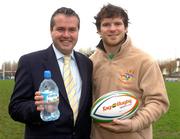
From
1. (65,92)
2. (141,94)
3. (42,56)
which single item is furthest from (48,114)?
(141,94)

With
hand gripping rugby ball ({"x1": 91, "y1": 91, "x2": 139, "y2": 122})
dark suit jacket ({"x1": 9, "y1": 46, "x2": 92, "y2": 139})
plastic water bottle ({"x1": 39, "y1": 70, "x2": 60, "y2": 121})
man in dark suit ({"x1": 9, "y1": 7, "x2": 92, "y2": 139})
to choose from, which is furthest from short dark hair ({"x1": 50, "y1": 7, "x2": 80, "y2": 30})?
hand gripping rugby ball ({"x1": 91, "y1": 91, "x2": 139, "y2": 122})

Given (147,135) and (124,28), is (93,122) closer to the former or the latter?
(147,135)

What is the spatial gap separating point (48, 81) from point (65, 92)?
9.7 inches

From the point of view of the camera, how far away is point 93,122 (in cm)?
468

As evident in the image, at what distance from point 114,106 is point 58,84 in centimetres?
69

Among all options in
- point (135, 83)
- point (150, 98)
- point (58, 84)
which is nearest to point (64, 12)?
point (58, 84)

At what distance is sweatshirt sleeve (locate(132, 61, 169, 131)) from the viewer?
4363 mm

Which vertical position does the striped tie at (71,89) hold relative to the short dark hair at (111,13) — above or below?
below

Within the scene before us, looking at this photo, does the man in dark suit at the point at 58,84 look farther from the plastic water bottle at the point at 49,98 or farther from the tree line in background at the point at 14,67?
the tree line in background at the point at 14,67

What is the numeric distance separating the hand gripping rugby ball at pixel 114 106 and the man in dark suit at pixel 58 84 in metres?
0.16

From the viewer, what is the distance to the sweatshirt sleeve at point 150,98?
4363 millimetres

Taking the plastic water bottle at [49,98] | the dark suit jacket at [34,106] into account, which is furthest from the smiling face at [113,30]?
the plastic water bottle at [49,98]

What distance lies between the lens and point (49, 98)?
3.69m

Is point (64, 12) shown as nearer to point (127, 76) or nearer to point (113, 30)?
point (113, 30)
